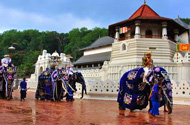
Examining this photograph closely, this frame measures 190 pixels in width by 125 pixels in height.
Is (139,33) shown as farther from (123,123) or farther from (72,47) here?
(72,47)

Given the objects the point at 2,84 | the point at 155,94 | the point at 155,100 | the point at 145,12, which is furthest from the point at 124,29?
the point at 155,100

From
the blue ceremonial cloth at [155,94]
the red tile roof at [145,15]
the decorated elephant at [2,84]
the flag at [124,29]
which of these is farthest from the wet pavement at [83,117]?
the flag at [124,29]

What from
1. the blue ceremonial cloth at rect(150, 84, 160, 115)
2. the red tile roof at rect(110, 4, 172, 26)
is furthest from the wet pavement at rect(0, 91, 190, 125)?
the red tile roof at rect(110, 4, 172, 26)

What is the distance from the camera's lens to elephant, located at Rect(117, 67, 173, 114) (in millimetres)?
7941

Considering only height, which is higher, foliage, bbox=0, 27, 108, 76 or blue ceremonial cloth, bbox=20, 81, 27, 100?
foliage, bbox=0, 27, 108, 76

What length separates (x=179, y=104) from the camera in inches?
509

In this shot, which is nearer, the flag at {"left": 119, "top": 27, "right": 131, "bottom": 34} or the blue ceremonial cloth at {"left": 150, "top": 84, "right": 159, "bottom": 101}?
the blue ceremonial cloth at {"left": 150, "top": 84, "right": 159, "bottom": 101}

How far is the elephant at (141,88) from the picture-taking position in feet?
26.1

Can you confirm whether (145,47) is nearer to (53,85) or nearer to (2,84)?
(53,85)

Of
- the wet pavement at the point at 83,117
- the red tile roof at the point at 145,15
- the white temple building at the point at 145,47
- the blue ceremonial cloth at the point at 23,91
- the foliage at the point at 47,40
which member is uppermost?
the foliage at the point at 47,40

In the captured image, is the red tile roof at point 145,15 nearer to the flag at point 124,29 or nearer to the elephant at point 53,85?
the flag at point 124,29

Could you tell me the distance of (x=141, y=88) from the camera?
27.8 feet

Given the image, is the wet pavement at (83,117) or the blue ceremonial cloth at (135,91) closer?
the wet pavement at (83,117)

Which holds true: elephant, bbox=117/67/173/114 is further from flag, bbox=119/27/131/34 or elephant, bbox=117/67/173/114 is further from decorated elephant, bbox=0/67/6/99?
flag, bbox=119/27/131/34
